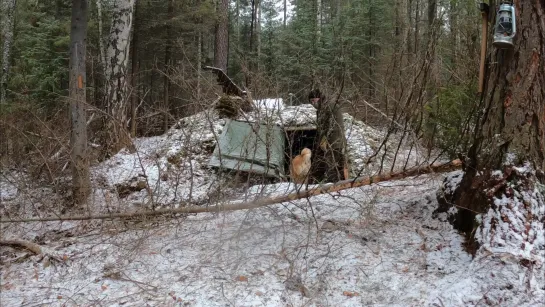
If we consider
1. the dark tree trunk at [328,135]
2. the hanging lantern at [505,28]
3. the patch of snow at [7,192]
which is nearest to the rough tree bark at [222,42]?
the dark tree trunk at [328,135]

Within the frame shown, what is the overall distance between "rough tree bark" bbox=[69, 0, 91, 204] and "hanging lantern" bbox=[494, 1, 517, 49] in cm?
471

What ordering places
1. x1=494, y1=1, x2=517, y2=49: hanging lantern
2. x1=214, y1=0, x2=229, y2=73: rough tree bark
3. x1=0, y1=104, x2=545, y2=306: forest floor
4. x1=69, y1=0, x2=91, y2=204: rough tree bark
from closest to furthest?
x1=0, y1=104, x2=545, y2=306: forest floor, x1=494, y1=1, x2=517, y2=49: hanging lantern, x1=69, y1=0, x2=91, y2=204: rough tree bark, x1=214, y1=0, x2=229, y2=73: rough tree bark

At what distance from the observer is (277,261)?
3.46 metres

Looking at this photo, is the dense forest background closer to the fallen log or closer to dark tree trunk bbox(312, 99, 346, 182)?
dark tree trunk bbox(312, 99, 346, 182)

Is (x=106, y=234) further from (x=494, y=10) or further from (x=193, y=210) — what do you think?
(x=494, y=10)

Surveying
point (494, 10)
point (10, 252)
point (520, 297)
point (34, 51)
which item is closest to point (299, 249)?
point (520, 297)

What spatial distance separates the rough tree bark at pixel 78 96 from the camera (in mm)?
5277

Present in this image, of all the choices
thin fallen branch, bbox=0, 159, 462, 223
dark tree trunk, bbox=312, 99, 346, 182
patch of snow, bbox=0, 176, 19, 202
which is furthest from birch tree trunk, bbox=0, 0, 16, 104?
dark tree trunk, bbox=312, 99, 346, 182

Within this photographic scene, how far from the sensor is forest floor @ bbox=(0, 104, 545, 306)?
290 cm

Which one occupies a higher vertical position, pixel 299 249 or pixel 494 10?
pixel 494 10

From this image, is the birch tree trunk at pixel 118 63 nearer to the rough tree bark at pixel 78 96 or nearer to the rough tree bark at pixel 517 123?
the rough tree bark at pixel 78 96

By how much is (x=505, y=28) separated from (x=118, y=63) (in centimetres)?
654

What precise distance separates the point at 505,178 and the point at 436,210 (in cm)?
81

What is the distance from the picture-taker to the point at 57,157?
18.7 feet
